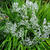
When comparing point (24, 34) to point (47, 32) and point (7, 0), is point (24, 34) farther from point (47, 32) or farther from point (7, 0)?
A: point (7, 0)

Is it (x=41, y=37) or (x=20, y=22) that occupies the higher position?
(x=20, y=22)

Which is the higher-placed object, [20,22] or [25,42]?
[20,22]

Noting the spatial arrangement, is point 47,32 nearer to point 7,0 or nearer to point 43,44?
point 43,44

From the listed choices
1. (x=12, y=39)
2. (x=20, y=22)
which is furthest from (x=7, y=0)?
(x=12, y=39)

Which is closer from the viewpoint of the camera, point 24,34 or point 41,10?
point 24,34

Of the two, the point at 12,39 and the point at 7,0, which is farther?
the point at 7,0

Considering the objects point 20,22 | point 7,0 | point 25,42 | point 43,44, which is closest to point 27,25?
point 20,22

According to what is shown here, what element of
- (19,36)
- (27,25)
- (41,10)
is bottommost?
(19,36)

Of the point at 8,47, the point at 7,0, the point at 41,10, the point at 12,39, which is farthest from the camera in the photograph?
the point at 7,0

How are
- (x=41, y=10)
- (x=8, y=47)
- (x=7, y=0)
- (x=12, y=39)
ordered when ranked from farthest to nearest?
(x=7, y=0) → (x=41, y=10) → (x=12, y=39) → (x=8, y=47)
